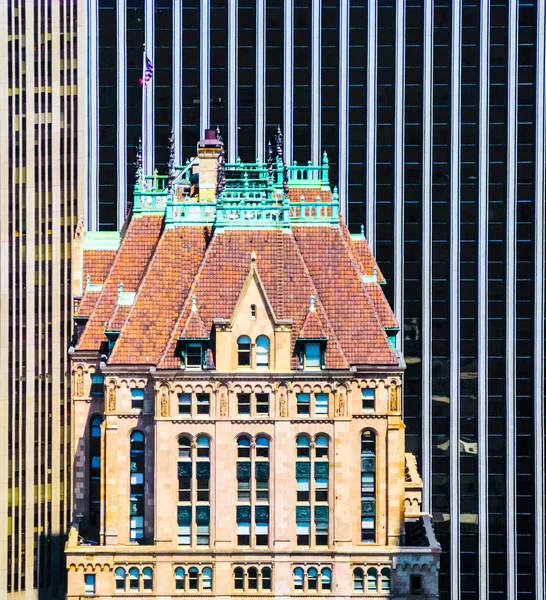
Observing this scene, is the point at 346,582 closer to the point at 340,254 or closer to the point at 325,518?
the point at 325,518

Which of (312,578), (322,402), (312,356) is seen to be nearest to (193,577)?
(312,578)

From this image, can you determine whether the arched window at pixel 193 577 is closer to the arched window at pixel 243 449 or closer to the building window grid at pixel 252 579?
the building window grid at pixel 252 579

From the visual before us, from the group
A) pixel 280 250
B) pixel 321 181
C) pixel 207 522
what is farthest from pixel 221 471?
pixel 321 181

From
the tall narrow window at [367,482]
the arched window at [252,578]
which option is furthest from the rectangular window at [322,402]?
the arched window at [252,578]

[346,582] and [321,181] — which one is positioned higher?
[321,181]

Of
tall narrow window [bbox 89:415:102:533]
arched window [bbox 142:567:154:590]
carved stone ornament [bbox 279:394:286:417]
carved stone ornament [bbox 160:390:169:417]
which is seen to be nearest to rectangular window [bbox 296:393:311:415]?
carved stone ornament [bbox 279:394:286:417]

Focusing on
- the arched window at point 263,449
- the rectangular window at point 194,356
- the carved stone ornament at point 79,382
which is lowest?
the arched window at point 263,449

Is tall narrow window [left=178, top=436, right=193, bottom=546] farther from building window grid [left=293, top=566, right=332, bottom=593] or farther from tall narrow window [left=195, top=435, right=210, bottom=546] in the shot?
building window grid [left=293, top=566, right=332, bottom=593]
